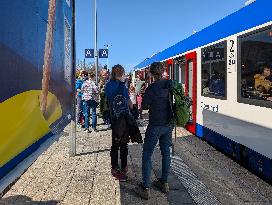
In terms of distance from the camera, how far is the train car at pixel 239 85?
564 cm

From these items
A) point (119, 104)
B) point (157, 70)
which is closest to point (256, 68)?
point (157, 70)

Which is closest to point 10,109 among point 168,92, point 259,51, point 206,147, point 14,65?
point 14,65

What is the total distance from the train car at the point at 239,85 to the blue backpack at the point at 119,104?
1903 millimetres

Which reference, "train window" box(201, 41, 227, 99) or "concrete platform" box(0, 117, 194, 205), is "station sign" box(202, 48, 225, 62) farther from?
"concrete platform" box(0, 117, 194, 205)

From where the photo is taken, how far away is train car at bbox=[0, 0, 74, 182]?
95.4 inches

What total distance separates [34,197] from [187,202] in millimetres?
1946

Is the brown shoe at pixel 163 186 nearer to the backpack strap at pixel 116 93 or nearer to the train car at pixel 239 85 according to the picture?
the backpack strap at pixel 116 93

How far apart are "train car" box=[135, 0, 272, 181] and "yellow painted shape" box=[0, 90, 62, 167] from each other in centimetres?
324

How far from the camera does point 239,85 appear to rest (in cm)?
662

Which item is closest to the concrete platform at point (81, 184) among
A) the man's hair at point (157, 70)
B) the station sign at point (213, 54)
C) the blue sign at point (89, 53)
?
the man's hair at point (157, 70)

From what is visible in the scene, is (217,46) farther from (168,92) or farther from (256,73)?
(168,92)

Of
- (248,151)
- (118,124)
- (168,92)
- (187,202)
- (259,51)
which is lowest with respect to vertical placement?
(187,202)

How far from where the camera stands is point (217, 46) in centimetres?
802

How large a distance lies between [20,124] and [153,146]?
2685 mm
